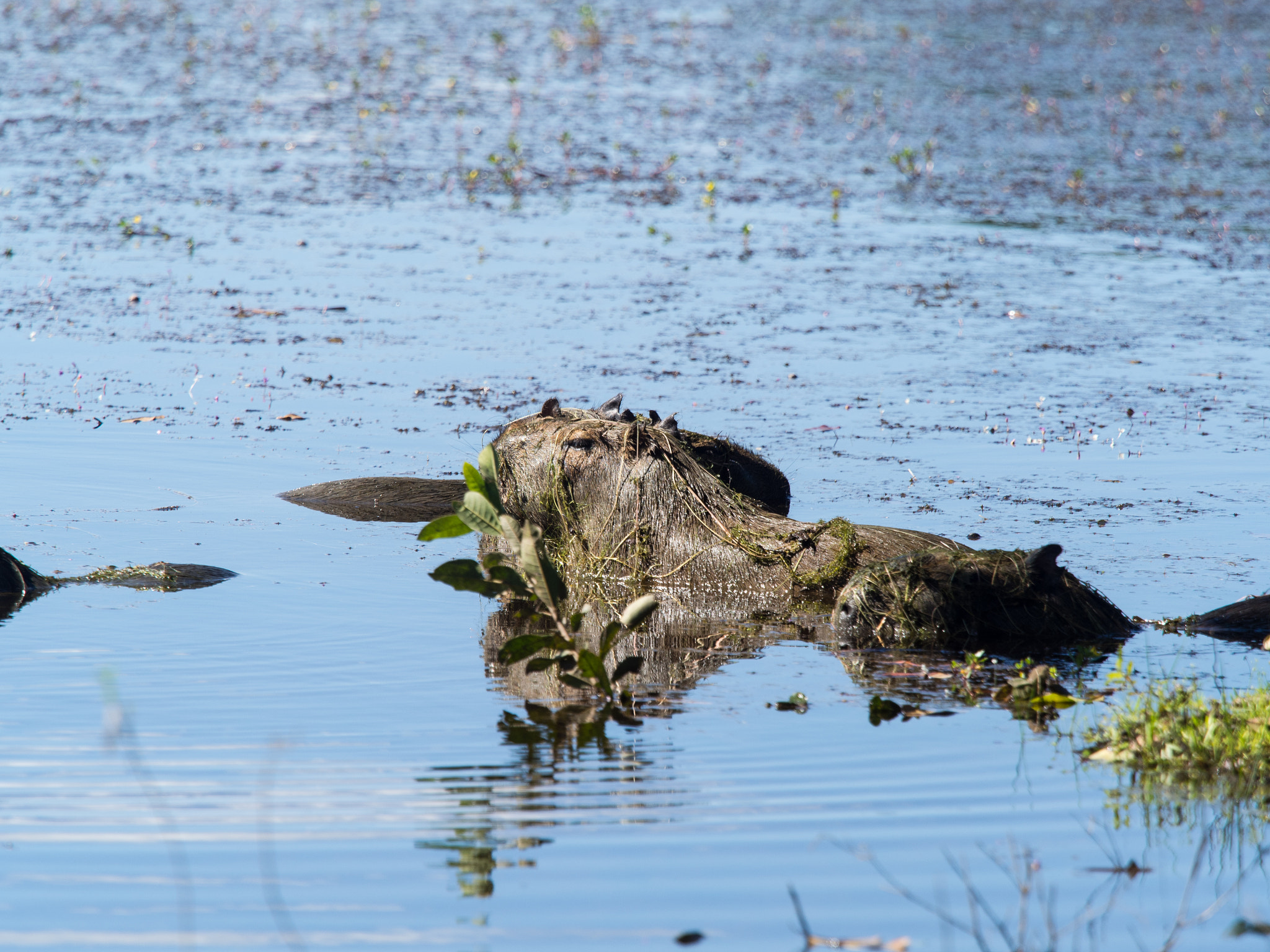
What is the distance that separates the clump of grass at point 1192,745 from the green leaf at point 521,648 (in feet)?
6.66

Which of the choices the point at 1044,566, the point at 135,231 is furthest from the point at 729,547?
the point at 135,231

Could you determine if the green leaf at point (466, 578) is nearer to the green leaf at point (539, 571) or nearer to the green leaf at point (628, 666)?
the green leaf at point (539, 571)

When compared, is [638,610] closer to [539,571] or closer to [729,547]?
[539,571]

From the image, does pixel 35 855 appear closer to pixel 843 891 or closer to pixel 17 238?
pixel 843 891

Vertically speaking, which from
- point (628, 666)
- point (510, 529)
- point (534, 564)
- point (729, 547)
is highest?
point (510, 529)

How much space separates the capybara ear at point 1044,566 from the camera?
21.2ft

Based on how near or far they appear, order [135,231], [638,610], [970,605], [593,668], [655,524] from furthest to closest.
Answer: [135,231] < [655,524] < [970,605] < [593,668] < [638,610]

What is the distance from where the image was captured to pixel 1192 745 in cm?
507

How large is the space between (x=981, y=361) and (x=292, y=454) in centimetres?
511

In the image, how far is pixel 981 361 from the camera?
Result: 1146cm

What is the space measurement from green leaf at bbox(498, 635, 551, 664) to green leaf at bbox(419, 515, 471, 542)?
476mm

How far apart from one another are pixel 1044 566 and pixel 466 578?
8.22ft

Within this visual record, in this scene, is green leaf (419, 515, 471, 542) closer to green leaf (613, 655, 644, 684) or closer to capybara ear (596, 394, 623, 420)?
green leaf (613, 655, 644, 684)

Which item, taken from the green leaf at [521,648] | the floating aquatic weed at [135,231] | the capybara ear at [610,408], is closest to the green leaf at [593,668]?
the green leaf at [521,648]
